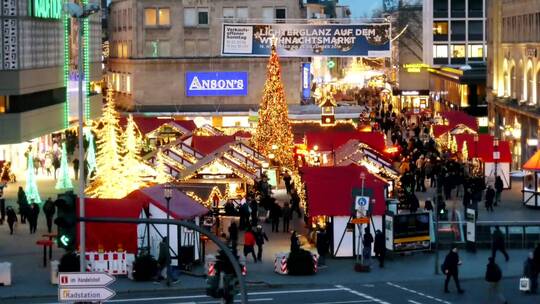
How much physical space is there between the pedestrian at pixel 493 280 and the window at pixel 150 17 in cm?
5879

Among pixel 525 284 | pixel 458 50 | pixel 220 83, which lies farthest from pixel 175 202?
pixel 458 50

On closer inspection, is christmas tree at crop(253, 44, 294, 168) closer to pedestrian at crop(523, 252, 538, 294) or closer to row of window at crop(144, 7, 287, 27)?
pedestrian at crop(523, 252, 538, 294)

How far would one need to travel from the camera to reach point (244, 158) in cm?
5272

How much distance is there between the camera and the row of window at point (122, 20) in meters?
89.6

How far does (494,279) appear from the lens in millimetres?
31188

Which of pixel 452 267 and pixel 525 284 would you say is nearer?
pixel 525 284

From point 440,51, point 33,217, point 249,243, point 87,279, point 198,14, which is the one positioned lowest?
point 249,243

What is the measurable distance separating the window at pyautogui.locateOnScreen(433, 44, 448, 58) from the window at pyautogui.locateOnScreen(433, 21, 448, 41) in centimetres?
100

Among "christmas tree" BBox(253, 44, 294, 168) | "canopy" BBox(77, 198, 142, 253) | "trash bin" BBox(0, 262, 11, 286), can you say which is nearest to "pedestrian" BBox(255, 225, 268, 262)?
"canopy" BBox(77, 198, 142, 253)

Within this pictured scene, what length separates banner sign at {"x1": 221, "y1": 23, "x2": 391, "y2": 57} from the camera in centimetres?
7981

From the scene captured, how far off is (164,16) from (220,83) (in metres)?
5.95

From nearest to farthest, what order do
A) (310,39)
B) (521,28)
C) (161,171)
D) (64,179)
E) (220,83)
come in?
(161,171), (64,179), (521,28), (310,39), (220,83)

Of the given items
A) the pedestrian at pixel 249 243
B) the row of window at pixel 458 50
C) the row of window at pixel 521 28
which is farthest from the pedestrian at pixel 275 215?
the row of window at pixel 458 50

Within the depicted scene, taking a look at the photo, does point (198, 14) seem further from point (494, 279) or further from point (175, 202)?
point (494, 279)
